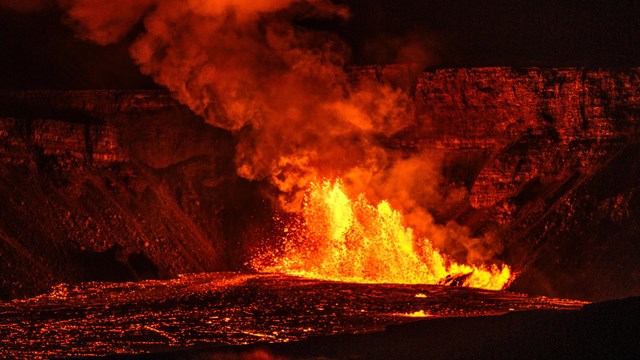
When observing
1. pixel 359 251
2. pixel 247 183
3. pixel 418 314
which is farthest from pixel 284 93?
pixel 418 314

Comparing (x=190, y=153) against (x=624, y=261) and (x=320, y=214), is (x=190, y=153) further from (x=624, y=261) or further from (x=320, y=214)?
(x=624, y=261)

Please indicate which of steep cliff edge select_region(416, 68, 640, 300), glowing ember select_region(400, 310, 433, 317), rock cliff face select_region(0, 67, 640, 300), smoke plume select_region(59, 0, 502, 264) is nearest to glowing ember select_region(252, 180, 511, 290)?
smoke plume select_region(59, 0, 502, 264)

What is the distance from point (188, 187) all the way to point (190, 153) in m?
1.44

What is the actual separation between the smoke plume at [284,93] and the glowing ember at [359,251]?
0.61 meters

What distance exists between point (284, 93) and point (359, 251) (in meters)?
6.91

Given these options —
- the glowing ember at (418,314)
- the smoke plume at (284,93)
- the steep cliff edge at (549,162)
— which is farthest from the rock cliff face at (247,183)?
the glowing ember at (418,314)

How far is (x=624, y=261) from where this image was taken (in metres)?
37.5

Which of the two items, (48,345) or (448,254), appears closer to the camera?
(48,345)

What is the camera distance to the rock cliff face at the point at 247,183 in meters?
37.7

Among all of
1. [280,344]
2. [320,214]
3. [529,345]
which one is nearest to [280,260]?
[320,214]

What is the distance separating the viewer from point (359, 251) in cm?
3997

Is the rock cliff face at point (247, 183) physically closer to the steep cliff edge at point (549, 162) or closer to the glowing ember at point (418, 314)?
the steep cliff edge at point (549, 162)

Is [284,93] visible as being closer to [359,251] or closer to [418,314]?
[359,251]

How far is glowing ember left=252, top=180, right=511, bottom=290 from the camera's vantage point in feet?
126
